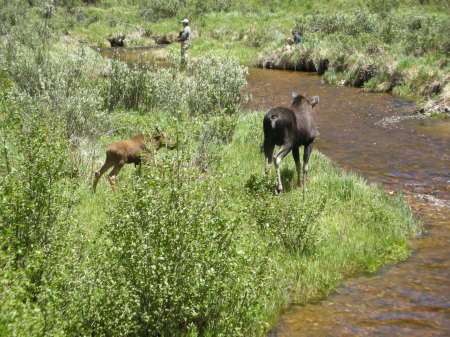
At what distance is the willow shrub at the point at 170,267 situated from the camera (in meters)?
4.31

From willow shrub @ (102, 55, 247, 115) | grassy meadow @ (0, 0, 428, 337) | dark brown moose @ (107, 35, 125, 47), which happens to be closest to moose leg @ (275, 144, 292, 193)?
grassy meadow @ (0, 0, 428, 337)

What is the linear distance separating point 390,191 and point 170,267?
7.18 m

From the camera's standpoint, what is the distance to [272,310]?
577 centimetres

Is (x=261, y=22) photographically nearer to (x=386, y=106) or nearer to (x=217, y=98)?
(x=386, y=106)

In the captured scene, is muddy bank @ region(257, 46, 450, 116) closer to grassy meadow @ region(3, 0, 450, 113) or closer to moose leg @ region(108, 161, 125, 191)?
grassy meadow @ region(3, 0, 450, 113)

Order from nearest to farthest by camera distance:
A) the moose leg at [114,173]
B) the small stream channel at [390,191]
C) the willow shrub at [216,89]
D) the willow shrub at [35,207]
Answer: the willow shrub at [35,207], the small stream channel at [390,191], the moose leg at [114,173], the willow shrub at [216,89]

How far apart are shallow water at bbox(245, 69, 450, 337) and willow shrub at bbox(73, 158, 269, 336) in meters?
1.01

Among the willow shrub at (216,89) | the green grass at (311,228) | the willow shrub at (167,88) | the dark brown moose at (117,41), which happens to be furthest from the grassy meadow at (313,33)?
the green grass at (311,228)

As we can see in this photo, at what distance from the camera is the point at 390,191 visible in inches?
408

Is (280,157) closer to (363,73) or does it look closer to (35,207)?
(35,207)

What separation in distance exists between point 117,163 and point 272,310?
4028 millimetres

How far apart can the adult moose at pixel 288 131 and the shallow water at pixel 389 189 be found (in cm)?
110

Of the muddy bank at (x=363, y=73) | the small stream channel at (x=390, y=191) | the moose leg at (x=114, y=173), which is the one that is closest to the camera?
the small stream channel at (x=390, y=191)

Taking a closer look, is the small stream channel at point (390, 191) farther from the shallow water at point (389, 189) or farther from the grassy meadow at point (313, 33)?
the grassy meadow at point (313, 33)
